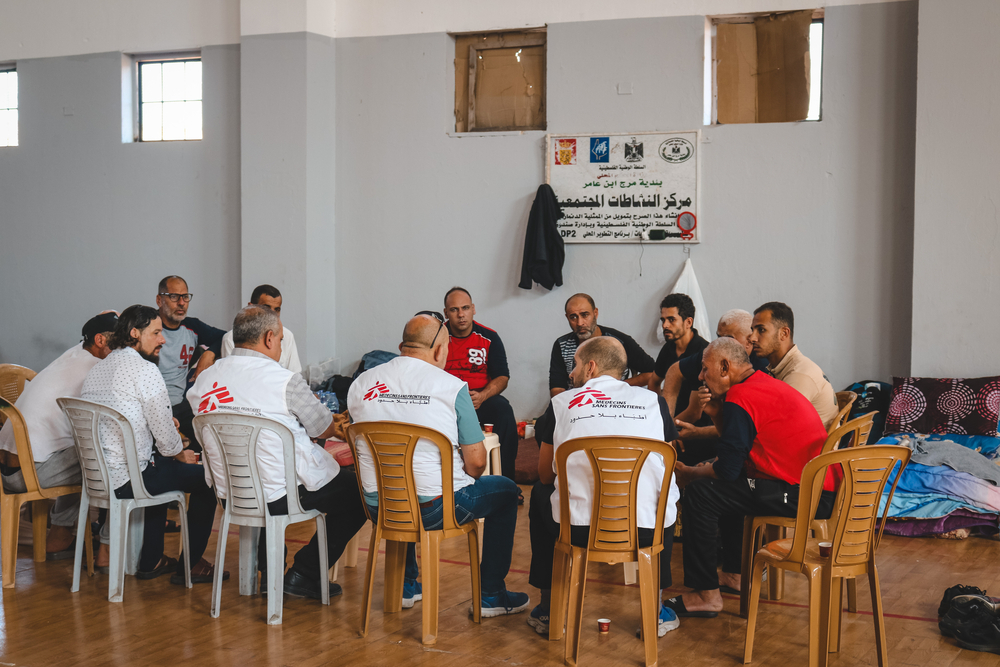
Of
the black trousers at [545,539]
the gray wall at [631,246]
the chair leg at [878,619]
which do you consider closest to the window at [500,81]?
the gray wall at [631,246]

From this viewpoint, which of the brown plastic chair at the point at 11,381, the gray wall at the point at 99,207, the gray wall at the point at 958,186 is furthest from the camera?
the gray wall at the point at 99,207

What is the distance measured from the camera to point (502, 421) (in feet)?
18.0

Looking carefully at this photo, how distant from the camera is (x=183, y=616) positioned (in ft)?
11.9

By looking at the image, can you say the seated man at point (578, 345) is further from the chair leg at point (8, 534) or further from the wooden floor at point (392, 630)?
the chair leg at point (8, 534)

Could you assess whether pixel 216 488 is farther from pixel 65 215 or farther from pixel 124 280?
pixel 65 215

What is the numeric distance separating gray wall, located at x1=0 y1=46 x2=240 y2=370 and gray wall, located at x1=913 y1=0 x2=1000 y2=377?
5371 mm

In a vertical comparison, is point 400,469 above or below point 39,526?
above

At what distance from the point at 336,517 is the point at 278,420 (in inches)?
21.4

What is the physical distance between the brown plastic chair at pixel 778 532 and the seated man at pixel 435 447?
93cm

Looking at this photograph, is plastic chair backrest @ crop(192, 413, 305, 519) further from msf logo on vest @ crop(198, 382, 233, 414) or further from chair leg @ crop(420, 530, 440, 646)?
chair leg @ crop(420, 530, 440, 646)

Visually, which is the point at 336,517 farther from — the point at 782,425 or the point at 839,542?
the point at 839,542

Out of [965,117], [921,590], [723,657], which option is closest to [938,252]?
[965,117]

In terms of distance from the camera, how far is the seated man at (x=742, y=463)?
11.5ft

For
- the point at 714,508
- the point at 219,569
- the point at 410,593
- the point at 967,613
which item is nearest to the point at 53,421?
the point at 219,569
